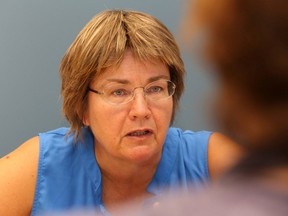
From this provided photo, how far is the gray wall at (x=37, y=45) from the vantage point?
188 cm

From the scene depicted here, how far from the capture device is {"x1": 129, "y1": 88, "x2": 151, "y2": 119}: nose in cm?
138

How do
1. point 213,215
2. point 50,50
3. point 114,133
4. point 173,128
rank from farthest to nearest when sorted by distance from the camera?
point 50,50
point 173,128
point 114,133
point 213,215

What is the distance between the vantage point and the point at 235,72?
0.43 m

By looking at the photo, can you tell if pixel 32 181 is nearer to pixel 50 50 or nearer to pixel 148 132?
pixel 148 132

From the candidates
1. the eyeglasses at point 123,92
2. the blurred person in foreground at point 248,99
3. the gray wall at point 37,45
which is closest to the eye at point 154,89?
the eyeglasses at point 123,92

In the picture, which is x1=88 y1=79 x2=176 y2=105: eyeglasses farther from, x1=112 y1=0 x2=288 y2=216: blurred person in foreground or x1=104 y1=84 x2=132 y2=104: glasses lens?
x1=112 y1=0 x2=288 y2=216: blurred person in foreground

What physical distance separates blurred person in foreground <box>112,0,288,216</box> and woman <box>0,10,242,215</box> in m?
0.93

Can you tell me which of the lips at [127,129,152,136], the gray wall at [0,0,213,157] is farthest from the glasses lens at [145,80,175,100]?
the gray wall at [0,0,213,157]

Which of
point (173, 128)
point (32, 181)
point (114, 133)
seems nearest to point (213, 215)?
point (114, 133)

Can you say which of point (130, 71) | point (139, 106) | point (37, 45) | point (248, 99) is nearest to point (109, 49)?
point (130, 71)

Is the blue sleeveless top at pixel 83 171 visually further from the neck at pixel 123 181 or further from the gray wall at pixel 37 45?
the gray wall at pixel 37 45

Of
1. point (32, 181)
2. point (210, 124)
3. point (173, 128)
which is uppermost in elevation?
point (210, 124)

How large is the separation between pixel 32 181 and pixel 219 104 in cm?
111

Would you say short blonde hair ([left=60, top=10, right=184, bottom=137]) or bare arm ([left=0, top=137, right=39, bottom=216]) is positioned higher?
short blonde hair ([left=60, top=10, right=184, bottom=137])
